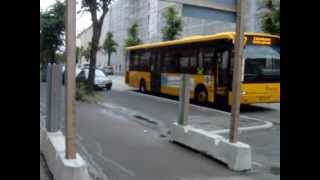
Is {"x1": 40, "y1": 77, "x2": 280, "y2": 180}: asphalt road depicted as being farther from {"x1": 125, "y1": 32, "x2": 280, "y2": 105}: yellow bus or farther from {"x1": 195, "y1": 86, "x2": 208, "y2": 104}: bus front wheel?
{"x1": 195, "y1": 86, "x2": 208, "y2": 104}: bus front wheel

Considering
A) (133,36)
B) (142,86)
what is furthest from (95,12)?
(133,36)

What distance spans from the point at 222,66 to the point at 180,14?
11183mm

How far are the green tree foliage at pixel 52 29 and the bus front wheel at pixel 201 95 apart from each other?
17.9m

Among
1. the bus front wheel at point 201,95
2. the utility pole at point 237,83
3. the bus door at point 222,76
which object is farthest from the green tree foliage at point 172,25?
the utility pole at point 237,83

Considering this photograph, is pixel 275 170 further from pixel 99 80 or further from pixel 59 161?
pixel 99 80

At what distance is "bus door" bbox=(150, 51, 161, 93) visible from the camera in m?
24.8

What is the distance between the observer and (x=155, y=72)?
25.2m

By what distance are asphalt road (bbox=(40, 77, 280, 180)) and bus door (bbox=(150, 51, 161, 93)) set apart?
903cm

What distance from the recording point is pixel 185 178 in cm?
751

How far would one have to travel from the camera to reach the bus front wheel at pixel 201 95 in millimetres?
19578
